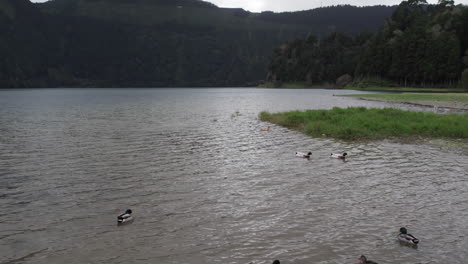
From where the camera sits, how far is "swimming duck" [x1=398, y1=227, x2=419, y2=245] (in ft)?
40.2

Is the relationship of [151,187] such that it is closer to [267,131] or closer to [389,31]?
[267,131]

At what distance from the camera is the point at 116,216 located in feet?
50.4

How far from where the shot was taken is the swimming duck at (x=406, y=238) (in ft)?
40.2

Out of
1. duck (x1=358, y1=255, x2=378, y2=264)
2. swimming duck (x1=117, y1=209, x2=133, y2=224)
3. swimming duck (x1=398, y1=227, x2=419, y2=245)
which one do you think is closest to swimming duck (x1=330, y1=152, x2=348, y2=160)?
swimming duck (x1=398, y1=227, x2=419, y2=245)

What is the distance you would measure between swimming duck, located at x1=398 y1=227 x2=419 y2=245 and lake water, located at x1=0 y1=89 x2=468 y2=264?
0.35 metres

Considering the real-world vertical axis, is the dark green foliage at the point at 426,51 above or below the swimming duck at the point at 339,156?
above

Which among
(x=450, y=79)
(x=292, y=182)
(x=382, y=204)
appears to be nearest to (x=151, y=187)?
(x=292, y=182)

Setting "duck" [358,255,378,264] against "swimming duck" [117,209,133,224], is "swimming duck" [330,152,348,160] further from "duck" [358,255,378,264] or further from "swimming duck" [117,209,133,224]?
"swimming duck" [117,209,133,224]

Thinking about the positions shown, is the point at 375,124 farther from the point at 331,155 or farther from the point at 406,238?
the point at 406,238

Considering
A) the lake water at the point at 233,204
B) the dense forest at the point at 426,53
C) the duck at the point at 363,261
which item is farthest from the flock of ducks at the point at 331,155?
the dense forest at the point at 426,53

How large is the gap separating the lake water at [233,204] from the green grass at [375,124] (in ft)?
14.6

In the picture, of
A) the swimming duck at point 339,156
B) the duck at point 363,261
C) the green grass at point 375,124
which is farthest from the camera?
the green grass at point 375,124

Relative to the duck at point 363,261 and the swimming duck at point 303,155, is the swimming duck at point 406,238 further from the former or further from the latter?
the swimming duck at point 303,155

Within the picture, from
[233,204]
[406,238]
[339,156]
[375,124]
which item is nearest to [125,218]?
[233,204]
